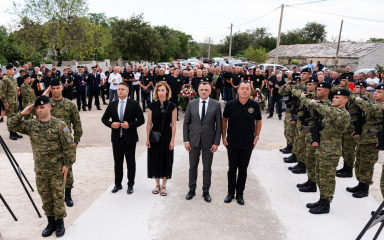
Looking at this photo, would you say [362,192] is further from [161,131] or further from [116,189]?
[116,189]

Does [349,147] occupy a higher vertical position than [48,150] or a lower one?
lower

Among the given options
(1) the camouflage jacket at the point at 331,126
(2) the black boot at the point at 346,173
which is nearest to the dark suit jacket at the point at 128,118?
(1) the camouflage jacket at the point at 331,126

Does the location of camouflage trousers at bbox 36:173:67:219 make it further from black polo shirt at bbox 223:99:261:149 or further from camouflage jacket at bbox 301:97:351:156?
camouflage jacket at bbox 301:97:351:156

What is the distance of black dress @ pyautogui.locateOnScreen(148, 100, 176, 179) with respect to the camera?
4.83 meters

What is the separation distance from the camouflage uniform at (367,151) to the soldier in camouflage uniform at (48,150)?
4.81 meters

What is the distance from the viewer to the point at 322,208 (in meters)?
4.52

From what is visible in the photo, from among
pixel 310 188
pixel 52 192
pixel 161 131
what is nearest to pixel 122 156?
pixel 161 131

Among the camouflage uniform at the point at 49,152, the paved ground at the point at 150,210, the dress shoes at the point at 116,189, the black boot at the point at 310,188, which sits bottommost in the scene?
the paved ground at the point at 150,210

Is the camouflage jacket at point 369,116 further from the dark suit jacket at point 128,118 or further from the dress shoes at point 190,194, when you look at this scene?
the dark suit jacket at point 128,118

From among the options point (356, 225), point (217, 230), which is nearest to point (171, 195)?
point (217, 230)

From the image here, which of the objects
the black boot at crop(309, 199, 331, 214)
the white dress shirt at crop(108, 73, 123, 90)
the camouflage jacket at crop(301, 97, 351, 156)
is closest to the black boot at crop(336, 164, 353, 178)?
the black boot at crop(309, 199, 331, 214)

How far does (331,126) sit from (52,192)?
159 inches

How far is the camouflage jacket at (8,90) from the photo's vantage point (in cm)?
825

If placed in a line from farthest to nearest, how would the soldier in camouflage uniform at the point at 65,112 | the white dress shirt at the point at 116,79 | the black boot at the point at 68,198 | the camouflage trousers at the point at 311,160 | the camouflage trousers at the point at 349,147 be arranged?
1. the white dress shirt at the point at 116,79
2. the camouflage trousers at the point at 349,147
3. the camouflage trousers at the point at 311,160
4. the black boot at the point at 68,198
5. the soldier in camouflage uniform at the point at 65,112
